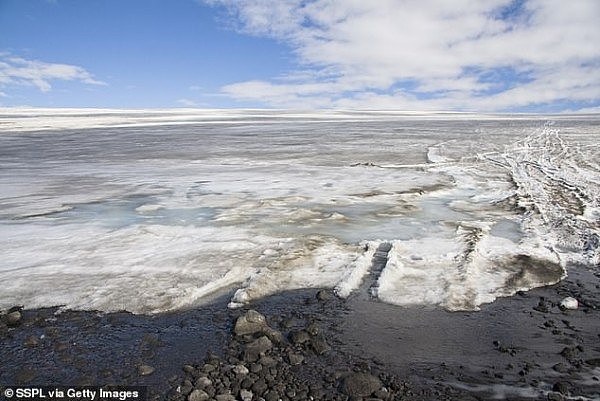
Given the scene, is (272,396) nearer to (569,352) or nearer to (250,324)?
(250,324)

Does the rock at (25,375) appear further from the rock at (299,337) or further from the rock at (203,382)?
the rock at (299,337)

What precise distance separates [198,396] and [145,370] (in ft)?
1.93

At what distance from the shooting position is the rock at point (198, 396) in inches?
113

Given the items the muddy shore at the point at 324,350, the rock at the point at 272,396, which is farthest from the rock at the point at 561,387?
the rock at the point at 272,396

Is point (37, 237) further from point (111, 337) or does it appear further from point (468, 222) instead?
point (468, 222)

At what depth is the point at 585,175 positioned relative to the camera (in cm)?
1154

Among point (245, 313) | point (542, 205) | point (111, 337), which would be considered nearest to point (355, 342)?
point (245, 313)

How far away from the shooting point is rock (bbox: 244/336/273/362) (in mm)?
3368

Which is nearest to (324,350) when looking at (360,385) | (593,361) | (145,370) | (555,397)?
(360,385)

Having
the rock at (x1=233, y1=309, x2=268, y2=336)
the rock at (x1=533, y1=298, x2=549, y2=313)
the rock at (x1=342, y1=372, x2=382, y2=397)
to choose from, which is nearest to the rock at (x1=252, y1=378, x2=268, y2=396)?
the rock at (x1=342, y1=372, x2=382, y2=397)

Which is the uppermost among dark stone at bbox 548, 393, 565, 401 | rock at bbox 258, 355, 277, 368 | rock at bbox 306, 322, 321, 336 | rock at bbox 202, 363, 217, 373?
dark stone at bbox 548, 393, 565, 401

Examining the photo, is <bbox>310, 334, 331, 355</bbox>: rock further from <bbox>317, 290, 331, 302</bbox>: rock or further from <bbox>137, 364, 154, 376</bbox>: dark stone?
<bbox>137, 364, 154, 376</bbox>: dark stone

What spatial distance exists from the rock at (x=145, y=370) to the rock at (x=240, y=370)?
2.04 ft

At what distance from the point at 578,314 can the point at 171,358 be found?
3.63 meters
